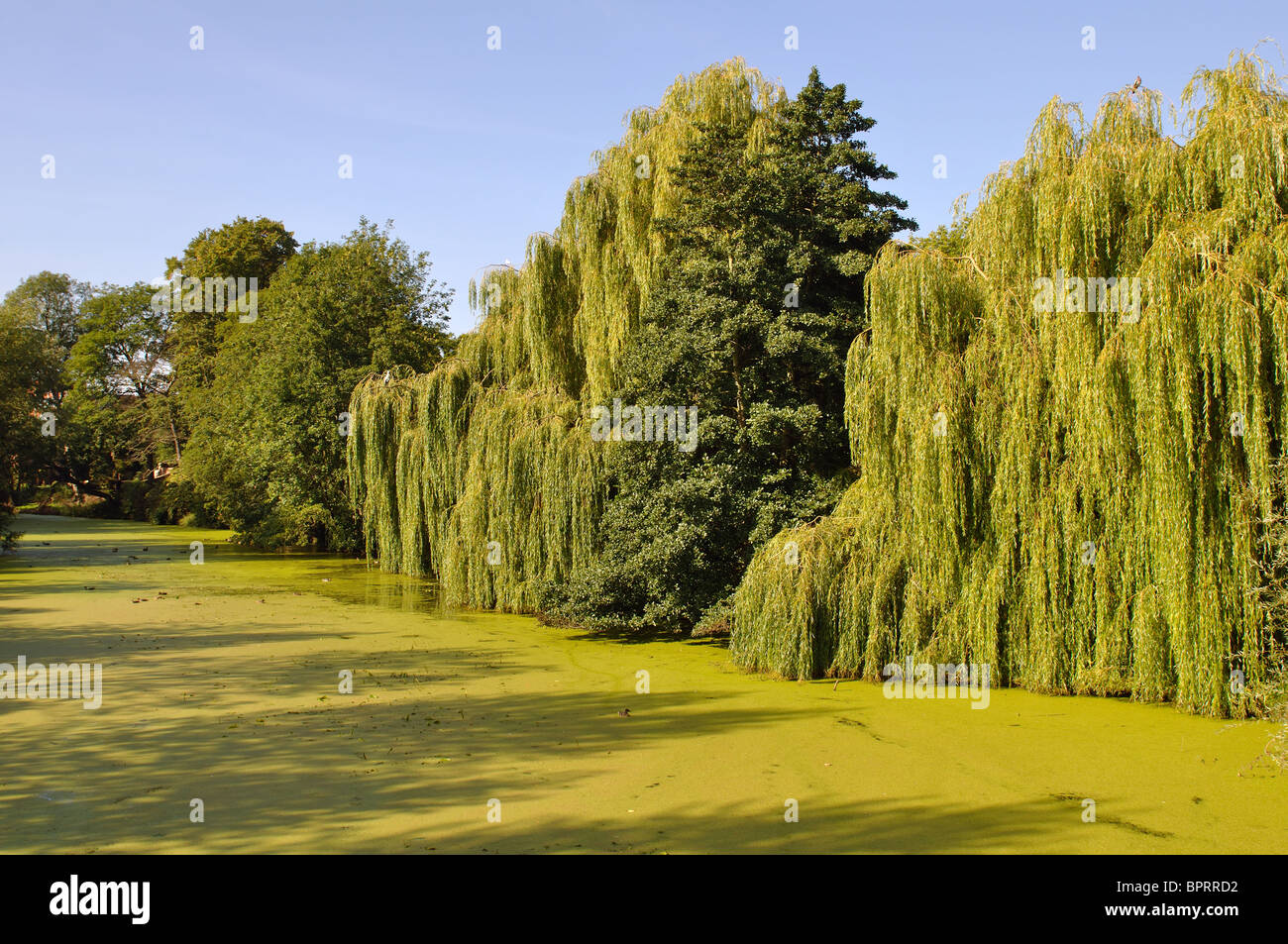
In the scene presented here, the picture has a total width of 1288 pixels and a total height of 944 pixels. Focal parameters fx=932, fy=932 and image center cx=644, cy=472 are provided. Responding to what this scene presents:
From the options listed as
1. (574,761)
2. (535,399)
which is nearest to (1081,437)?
(574,761)

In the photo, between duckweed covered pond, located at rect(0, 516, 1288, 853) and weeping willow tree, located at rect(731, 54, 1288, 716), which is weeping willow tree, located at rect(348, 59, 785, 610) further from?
weeping willow tree, located at rect(731, 54, 1288, 716)

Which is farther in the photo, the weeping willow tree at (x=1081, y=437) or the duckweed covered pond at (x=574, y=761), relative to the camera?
the weeping willow tree at (x=1081, y=437)

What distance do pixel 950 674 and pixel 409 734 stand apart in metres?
5.69

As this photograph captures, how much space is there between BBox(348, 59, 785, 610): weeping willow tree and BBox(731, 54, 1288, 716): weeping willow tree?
516 cm

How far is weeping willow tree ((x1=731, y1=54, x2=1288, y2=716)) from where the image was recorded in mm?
8352

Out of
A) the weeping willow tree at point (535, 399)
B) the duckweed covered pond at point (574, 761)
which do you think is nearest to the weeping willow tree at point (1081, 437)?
the duckweed covered pond at point (574, 761)

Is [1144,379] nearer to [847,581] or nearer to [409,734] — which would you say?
[847,581]

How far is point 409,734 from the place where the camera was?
8.57 metres

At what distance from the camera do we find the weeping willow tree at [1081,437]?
8.35 m

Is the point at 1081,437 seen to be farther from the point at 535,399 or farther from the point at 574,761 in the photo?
the point at 535,399

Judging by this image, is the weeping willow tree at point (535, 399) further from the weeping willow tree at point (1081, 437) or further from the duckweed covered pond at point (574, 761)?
the weeping willow tree at point (1081, 437)

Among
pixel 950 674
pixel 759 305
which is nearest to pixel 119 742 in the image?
pixel 950 674

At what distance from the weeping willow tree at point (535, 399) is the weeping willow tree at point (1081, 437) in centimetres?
516

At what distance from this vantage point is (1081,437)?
9.45 metres
